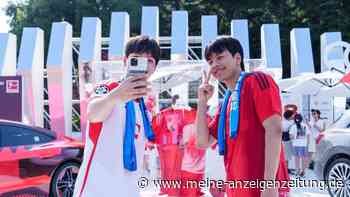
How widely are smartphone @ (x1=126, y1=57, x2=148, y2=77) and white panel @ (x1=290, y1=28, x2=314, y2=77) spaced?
13.6 meters

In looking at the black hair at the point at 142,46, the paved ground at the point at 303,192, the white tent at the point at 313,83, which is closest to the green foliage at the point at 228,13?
the white tent at the point at 313,83

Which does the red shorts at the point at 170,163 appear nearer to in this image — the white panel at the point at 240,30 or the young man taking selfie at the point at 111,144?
the young man taking selfie at the point at 111,144

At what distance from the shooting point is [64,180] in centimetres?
776

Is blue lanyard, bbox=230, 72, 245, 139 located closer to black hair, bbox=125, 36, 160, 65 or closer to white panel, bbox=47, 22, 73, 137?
black hair, bbox=125, 36, 160, 65

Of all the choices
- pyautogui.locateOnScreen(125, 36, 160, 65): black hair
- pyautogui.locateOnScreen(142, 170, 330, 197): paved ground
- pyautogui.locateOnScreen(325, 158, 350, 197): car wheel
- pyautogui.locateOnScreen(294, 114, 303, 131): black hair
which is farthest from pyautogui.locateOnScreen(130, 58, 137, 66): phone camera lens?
pyautogui.locateOnScreen(294, 114, 303, 131): black hair

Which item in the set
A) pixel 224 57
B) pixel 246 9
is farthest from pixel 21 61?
pixel 246 9

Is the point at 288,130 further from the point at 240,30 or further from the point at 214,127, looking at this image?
the point at 214,127

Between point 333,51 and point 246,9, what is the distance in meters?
17.5

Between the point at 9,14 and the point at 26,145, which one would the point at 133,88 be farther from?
the point at 9,14

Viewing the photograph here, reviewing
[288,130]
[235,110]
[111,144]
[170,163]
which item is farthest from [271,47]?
[111,144]

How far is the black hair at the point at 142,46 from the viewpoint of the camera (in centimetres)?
276

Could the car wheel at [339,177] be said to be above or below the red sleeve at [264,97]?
below

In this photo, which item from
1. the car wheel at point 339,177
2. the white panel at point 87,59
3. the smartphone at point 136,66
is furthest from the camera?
the white panel at point 87,59

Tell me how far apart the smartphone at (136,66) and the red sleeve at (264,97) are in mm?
605
